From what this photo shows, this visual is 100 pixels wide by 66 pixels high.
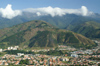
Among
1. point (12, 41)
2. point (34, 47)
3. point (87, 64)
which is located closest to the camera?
point (87, 64)

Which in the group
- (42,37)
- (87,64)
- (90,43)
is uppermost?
(42,37)

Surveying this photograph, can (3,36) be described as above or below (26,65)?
above

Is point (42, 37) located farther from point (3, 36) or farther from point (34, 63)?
point (34, 63)

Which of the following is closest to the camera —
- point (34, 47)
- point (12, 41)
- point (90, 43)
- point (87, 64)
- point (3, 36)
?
point (87, 64)

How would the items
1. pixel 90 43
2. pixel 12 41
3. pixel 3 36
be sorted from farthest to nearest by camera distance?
1. pixel 3 36
2. pixel 12 41
3. pixel 90 43

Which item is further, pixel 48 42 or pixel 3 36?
pixel 3 36

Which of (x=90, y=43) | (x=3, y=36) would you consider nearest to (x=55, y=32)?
(x=90, y=43)

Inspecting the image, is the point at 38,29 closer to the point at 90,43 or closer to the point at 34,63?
the point at 90,43

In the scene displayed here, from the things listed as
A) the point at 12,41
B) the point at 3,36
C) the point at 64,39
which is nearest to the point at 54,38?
the point at 64,39

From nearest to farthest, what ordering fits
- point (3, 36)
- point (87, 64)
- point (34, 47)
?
point (87, 64)
point (34, 47)
point (3, 36)
